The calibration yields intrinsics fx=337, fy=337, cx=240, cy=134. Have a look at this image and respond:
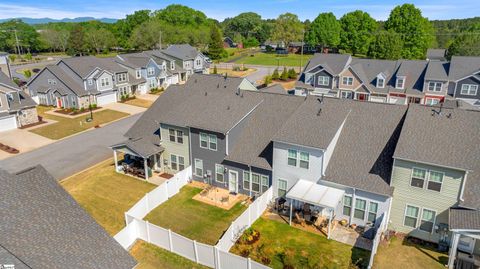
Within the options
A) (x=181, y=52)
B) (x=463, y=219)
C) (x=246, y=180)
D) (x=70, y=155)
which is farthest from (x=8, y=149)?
(x=181, y=52)

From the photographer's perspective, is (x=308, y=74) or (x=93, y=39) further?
(x=93, y=39)

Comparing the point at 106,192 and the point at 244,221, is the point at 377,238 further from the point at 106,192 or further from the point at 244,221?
the point at 106,192

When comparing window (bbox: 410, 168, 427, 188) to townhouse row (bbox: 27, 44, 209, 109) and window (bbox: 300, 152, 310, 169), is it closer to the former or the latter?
window (bbox: 300, 152, 310, 169)

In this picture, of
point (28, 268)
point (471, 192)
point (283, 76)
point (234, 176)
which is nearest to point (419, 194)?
point (471, 192)

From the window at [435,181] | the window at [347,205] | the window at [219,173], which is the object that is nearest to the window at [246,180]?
the window at [219,173]

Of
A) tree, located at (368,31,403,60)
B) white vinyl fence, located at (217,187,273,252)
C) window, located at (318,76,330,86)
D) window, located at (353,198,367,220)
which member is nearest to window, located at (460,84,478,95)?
window, located at (318,76,330,86)

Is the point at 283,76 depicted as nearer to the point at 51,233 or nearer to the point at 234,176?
the point at 234,176
